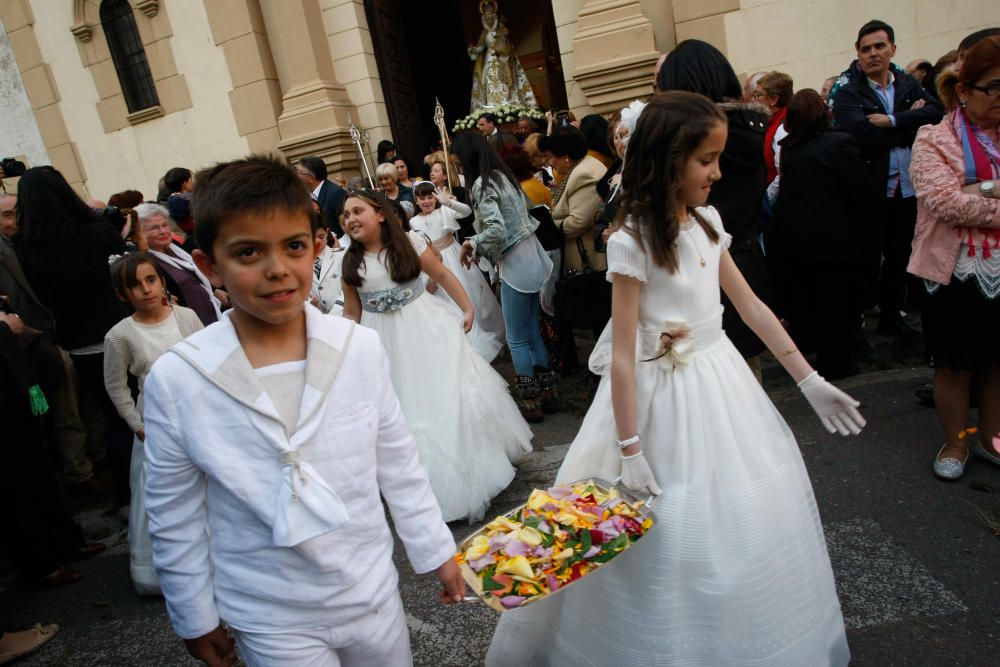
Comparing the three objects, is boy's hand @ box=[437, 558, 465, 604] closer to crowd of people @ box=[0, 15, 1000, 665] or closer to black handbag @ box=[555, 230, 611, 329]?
crowd of people @ box=[0, 15, 1000, 665]

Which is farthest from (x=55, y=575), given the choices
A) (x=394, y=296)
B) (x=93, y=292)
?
(x=394, y=296)

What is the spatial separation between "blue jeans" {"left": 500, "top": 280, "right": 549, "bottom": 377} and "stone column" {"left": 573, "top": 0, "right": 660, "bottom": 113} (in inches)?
147

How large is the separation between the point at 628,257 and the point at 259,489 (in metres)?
1.26

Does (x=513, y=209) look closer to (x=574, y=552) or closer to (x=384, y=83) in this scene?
(x=574, y=552)

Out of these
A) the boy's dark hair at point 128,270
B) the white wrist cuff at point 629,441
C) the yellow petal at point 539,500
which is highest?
the boy's dark hair at point 128,270

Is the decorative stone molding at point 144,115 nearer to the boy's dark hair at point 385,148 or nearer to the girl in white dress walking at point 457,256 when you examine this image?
the boy's dark hair at point 385,148

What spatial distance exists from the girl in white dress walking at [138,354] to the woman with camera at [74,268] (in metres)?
0.87

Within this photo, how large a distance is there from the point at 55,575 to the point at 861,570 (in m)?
4.24

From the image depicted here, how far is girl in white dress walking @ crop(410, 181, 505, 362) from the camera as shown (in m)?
5.93

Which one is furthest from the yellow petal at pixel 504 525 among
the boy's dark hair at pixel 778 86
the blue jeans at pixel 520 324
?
the boy's dark hair at pixel 778 86

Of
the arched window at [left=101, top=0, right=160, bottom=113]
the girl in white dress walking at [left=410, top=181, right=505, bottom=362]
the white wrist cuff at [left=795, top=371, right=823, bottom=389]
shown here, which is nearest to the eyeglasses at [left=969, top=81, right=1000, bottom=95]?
the white wrist cuff at [left=795, top=371, right=823, bottom=389]

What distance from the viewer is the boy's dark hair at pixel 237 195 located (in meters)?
1.44

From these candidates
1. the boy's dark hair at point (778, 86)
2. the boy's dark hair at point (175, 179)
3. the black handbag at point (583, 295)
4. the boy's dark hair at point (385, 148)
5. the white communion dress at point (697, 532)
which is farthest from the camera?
the boy's dark hair at point (385, 148)

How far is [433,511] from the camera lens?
1703 millimetres
